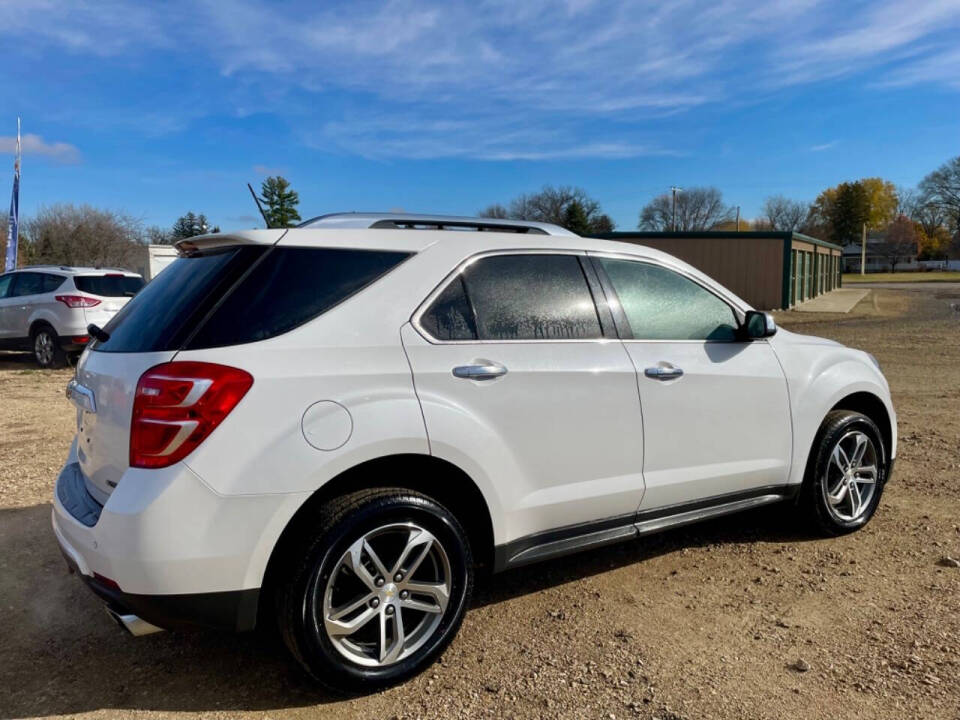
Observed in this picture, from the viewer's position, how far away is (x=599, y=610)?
3393 millimetres

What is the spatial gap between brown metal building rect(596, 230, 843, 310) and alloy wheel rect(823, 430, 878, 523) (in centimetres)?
2394

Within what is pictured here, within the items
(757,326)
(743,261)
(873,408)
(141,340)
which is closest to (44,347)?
(141,340)

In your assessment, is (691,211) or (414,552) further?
(691,211)

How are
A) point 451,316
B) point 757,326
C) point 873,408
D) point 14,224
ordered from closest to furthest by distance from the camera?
point 451,316, point 757,326, point 873,408, point 14,224

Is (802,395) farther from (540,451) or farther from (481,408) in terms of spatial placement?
(481,408)

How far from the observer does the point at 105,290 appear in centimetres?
1202

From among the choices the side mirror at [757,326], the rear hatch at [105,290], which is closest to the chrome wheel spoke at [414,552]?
the side mirror at [757,326]

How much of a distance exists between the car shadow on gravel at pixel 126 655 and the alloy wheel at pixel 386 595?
0.26m

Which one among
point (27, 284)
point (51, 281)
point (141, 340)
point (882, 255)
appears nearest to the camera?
point (141, 340)

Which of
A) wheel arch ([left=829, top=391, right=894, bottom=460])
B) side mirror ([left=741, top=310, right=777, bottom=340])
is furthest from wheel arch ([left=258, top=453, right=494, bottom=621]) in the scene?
wheel arch ([left=829, top=391, right=894, bottom=460])

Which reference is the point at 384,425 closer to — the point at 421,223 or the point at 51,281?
the point at 421,223

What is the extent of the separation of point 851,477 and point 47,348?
1245 cm

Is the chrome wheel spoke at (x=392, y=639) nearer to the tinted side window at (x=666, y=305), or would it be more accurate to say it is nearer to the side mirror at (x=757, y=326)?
the tinted side window at (x=666, y=305)

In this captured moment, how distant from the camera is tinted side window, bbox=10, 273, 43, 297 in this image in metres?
12.1
